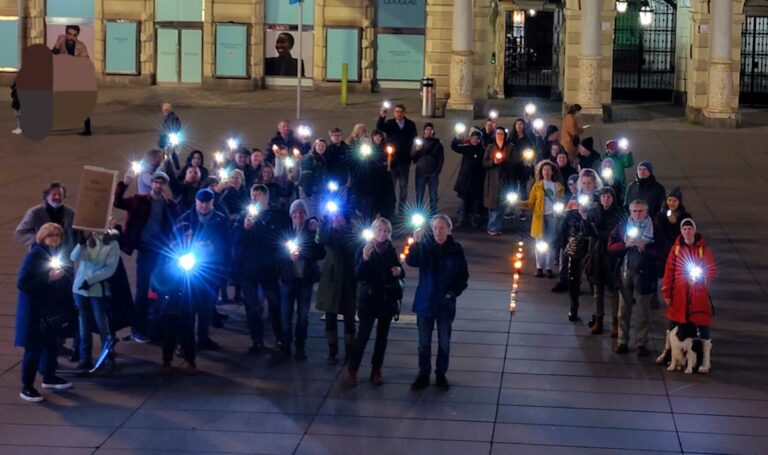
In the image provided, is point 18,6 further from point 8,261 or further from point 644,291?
point 644,291

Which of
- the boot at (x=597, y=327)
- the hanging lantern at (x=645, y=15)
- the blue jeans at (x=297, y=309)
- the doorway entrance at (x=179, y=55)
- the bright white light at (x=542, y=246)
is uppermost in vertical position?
the hanging lantern at (x=645, y=15)

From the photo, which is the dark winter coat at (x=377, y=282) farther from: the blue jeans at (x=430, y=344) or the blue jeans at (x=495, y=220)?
the blue jeans at (x=495, y=220)

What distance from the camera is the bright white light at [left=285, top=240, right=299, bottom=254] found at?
14469mm

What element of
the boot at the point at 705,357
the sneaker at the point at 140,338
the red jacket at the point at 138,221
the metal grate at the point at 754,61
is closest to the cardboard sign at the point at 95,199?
the red jacket at the point at 138,221

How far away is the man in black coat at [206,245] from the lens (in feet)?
47.2

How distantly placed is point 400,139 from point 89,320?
8727 mm

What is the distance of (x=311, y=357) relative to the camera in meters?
14.6

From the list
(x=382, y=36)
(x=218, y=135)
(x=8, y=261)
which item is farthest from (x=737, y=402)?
(x=382, y=36)

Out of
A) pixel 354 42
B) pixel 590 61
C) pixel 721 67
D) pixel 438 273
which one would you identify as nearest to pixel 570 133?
pixel 438 273

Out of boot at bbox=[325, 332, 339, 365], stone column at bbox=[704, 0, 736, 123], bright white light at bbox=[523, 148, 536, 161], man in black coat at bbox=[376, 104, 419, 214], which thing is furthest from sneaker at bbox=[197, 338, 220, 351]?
stone column at bbox=[704, 0, 736, 123]

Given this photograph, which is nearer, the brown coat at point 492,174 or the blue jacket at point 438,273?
the blue jacket at point 438,273

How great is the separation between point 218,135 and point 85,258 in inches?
730

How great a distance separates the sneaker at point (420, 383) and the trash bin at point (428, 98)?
23376mm

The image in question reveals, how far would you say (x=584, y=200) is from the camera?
16.5 meters
